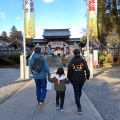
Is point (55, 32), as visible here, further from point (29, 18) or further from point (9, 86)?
point (9, 86)

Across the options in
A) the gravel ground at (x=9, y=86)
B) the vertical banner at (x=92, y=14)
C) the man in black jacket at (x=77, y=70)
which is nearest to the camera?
the man in black jacket at (x=77, y=70)

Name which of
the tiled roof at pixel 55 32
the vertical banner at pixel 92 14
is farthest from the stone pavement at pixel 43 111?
the tiled roof at pixel 55 32

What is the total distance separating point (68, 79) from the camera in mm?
6391

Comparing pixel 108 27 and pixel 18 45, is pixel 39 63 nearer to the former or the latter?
pixel 108 27

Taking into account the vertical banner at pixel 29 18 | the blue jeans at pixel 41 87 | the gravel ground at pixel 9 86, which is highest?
the vertical banner at pixel 29 18

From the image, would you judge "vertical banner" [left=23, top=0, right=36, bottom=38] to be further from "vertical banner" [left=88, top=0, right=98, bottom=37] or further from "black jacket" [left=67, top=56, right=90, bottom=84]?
"black jacket" [left=67, top=56, right=90, bottom=84]

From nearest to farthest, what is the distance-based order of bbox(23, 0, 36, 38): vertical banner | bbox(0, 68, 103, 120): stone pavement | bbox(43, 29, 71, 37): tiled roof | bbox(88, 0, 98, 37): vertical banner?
bbox(0, 68, 103, 120): stone pavement → bbox(23, 0, 36, 38): vertical banner → bbox(88, 0, 98, 37): vertical banner → bbox(43, 29, 71, 37): tiled roof

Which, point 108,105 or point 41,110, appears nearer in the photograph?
point 41,110

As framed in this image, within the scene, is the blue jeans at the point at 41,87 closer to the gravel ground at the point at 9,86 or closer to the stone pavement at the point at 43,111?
the stone pavement at the point at 43,111

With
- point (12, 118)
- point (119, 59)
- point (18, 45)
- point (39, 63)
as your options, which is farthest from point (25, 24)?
point (18, 45)

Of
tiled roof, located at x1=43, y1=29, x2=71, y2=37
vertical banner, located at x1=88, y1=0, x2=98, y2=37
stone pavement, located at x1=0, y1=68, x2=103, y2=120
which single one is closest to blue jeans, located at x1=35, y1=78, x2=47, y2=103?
stone pavement, located at x1=0, y1=68, x2=103, y2=120

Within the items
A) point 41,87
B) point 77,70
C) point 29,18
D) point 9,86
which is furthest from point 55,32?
point 77,70

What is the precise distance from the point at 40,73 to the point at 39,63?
0.96 ft

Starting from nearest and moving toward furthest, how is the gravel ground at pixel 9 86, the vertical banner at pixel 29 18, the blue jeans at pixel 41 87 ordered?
the blue jeans at pixel 41 87 < the gravel ground at pixel 9 86 < the vertical banner at pixel 29 18
